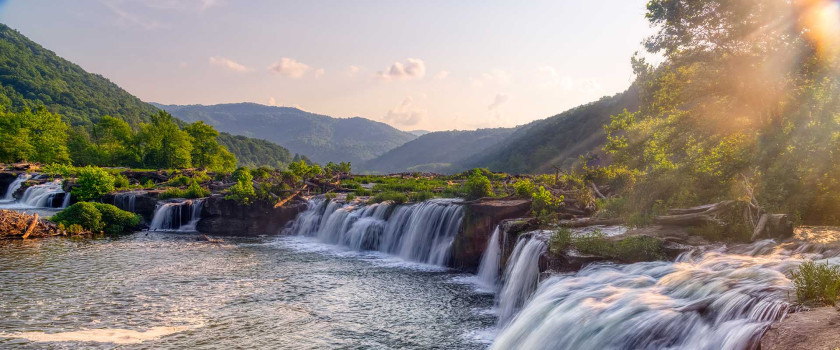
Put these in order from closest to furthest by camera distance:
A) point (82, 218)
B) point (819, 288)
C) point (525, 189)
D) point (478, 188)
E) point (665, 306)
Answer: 1. point (819, 288)
2. point (665, 306)
3. point (525, 189)
4. point (478, 188)
5. point (82, 218)

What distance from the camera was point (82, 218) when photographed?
3259cm

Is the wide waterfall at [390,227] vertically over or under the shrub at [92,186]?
under

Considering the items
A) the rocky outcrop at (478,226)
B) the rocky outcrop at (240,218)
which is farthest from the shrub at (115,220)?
the rocky outcrop at (478,226)

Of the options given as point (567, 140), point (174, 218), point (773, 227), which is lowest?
point (174, 218)

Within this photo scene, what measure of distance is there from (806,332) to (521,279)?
10.3 m

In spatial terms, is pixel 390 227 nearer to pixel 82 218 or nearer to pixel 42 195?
pixel 82 218

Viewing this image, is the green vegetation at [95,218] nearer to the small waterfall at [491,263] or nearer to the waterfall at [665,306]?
the small waterfall at [491,263]

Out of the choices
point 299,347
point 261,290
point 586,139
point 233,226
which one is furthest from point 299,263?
point 586,139

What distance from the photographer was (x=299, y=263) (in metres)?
24.9

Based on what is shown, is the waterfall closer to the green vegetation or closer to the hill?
the green vegetation

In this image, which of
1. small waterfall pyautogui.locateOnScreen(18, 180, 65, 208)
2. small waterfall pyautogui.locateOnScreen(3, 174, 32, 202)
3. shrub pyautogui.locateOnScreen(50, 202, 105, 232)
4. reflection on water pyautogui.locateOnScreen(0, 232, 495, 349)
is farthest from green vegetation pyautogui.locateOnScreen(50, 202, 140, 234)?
small waterfall pyautogui.locateOnScreen(3, 174, 32, 202)

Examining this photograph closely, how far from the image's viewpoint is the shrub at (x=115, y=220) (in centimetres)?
3406

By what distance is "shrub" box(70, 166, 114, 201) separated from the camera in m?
41.7

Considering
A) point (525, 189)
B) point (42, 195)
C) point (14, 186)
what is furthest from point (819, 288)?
point (14, 186)
